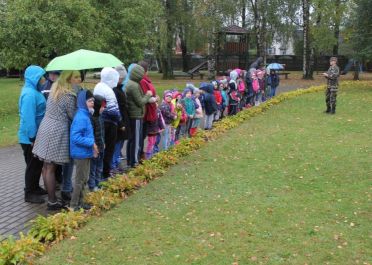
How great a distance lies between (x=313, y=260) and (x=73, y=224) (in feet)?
8.49

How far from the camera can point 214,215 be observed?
595 centimetres

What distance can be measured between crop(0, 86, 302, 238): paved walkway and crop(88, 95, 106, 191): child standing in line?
2.55 ft

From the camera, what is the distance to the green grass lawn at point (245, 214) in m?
4.83

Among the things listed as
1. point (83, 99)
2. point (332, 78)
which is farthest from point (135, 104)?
point (332, 78)

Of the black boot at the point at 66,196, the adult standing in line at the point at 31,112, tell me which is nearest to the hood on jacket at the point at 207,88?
the adult standing in line at the point at 31,112

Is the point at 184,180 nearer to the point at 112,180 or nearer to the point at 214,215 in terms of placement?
the point at 112,180

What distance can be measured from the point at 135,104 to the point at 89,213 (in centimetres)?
254

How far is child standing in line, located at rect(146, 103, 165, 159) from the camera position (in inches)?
345

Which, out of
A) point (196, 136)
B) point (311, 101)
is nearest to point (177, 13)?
point (311, 101)

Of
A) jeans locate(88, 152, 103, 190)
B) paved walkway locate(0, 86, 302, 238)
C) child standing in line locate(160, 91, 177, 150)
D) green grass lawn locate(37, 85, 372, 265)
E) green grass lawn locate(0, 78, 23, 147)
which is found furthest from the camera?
green grass lawn locate(0, 78, 23, 147)

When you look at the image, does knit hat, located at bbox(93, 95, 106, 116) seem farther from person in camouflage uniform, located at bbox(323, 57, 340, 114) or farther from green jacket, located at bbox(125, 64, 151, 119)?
person in camouflage uniform, located at bbox(323, 57, 340, 114)

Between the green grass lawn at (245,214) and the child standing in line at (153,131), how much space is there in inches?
26.9

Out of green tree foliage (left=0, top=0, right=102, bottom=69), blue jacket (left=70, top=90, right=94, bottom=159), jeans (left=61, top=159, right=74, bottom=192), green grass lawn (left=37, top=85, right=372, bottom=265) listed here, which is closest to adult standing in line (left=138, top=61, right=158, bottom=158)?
green grass lawn (left=37, top=85, right=372, bottom=265)

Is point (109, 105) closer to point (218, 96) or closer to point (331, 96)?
point (218, 96)
